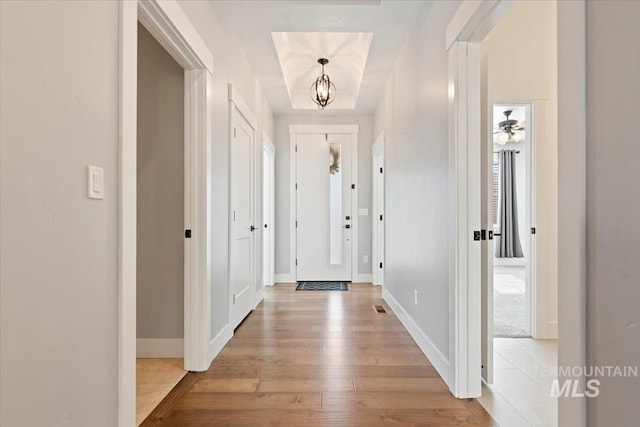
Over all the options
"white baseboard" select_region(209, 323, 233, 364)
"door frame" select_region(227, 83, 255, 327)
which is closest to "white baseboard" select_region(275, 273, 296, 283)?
"door frame" select_region(227, 83, 255, 327)

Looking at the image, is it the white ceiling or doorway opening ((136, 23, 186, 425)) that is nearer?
doorway opening ((136, 23, 186, 425))

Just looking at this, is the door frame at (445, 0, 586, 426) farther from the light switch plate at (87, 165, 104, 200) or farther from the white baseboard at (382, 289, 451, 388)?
the light switch plate at (87, 165, 104, 200)

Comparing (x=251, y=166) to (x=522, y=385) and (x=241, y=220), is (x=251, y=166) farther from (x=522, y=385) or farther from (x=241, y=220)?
(x=522, y=385)

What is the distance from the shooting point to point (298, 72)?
466cm

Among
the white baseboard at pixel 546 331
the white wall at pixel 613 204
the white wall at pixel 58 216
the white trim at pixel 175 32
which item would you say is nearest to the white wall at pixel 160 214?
the white trim at pixel 175 32

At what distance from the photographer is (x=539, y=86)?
3010 millimetres

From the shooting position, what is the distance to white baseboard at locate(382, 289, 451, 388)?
86.1 inches

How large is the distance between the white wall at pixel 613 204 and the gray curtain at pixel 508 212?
24.6ft

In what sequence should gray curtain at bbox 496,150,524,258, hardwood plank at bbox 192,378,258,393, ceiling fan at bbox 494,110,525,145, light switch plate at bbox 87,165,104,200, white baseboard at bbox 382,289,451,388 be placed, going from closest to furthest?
1. light switch plate at bbox 87,165,104,200
2. hardwood plank at bbox 192,378,258,393
3. white baseboard at bbox 382,289,451,388
4. ceiling fan at bbox 494,110,525,145
5. gray curtain at bbox 496,150,524,258

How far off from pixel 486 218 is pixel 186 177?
193cm

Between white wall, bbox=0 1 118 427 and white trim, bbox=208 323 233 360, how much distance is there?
3.92 feet

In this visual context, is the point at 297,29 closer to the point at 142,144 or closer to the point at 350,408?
the point at 142,144

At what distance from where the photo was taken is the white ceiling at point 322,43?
8.91 feet

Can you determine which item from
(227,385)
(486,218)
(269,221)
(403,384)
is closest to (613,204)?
(486,218)
